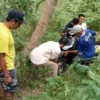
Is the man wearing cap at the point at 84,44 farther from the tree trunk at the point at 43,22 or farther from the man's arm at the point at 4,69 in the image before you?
the man's arm at the point at 4,69

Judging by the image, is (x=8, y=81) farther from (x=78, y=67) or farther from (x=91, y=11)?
(x=91, y=11)

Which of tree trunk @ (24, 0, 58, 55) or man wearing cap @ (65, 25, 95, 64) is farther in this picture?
man wearing cap @ (65, 25, 95, 64)

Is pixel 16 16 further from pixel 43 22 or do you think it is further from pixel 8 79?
pixel 43 22

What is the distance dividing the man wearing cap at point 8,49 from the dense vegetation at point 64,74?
0.63m

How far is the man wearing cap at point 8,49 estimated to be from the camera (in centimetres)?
439

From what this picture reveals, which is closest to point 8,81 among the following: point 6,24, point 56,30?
point 6,24

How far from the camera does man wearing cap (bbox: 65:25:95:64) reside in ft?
22.1

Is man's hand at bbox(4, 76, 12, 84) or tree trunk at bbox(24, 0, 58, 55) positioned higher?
tree trunk at bbox(24, 0, 58, 55)

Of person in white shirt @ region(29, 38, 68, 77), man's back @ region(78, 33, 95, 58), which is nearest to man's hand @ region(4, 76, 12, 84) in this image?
person in white shirt @ region(29, 38, 68, 77)

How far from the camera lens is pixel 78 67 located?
456 cm

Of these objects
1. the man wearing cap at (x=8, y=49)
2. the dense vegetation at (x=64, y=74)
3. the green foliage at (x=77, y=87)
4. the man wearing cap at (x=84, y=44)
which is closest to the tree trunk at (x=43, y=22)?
the dense vegetation at (x=64, y=74)

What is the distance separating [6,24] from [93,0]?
770 cm

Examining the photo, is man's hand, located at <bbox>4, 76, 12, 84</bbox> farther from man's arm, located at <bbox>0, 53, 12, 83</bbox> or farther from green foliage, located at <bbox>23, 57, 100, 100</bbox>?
green foliage, located at <bbox>23, 57, 100, 100</bbox>

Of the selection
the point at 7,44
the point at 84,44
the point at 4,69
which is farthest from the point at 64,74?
the point at 7,44
